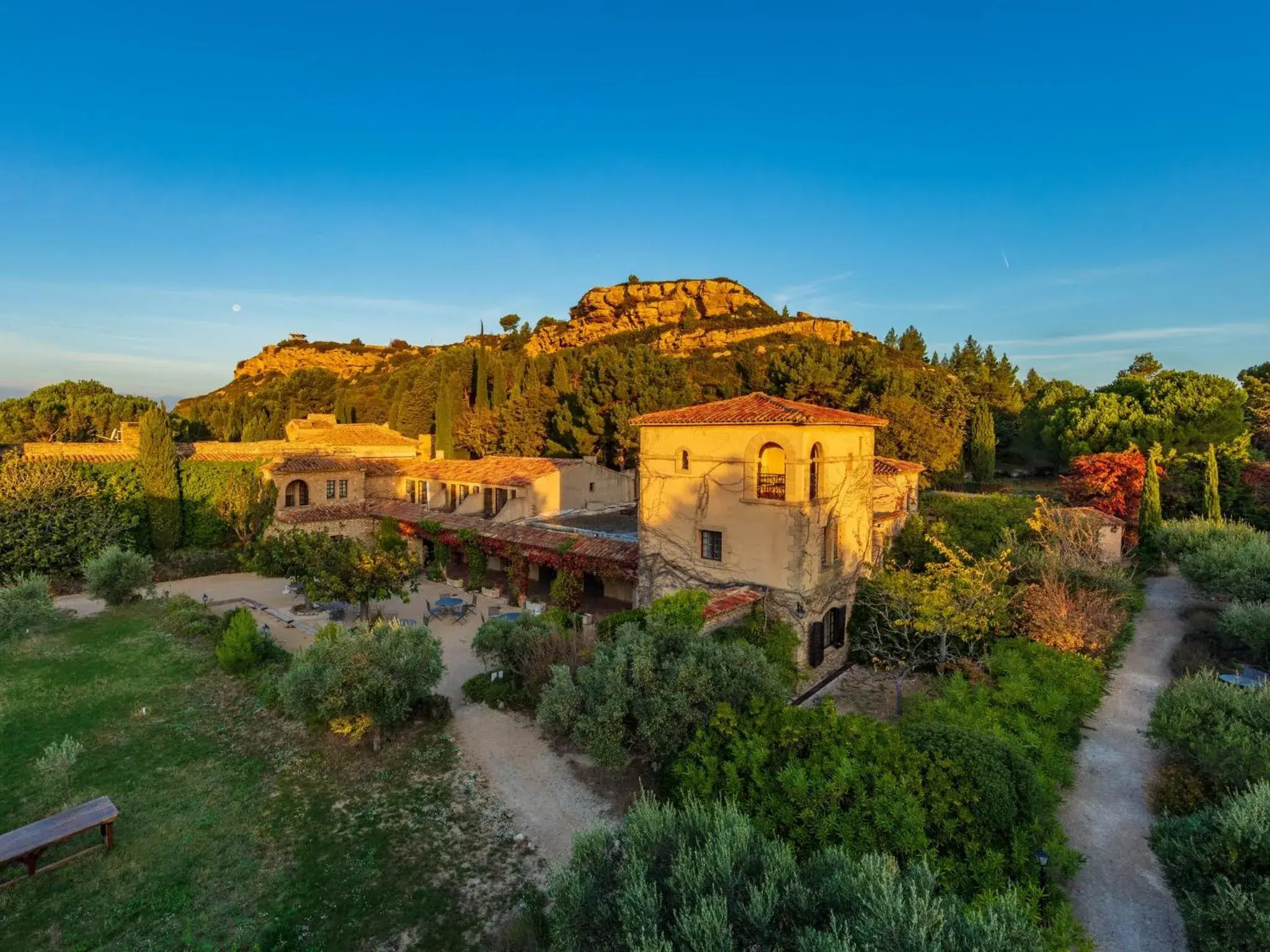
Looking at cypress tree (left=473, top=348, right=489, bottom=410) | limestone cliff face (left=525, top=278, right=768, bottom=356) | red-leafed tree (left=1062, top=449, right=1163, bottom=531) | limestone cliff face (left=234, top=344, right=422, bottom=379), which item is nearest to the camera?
red-leafed tree (left=1062, top=449, right=1163, bottom=531)

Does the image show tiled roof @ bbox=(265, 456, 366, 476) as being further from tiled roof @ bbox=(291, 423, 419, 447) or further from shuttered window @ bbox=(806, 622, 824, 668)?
shuttered window @ bbox=(806, 622, 824, 668)

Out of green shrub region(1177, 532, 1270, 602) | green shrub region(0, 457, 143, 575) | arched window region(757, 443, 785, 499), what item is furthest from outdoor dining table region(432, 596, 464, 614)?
green shrub region(1177, 532, 1270, 602)

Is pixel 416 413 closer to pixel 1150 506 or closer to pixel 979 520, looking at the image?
pixel 979 520

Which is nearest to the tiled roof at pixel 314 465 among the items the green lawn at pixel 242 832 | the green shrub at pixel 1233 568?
the green lawn at pixel 242 832

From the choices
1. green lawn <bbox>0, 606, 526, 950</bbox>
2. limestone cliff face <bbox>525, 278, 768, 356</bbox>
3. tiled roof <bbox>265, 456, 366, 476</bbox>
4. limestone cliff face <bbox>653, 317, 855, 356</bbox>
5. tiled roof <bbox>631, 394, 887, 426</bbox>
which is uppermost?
limestone cliff face <bbox>525, 278, 768, 356</bbox>

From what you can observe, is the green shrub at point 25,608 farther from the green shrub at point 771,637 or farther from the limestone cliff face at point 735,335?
the limestone cliff face at point 735,335

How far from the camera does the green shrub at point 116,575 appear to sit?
20.5 metres

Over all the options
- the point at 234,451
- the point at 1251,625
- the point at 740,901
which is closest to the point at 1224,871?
the point at 740,901

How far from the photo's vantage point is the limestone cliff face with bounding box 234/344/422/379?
112m

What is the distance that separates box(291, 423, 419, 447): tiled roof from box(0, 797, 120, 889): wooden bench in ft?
94.2

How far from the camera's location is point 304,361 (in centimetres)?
11269

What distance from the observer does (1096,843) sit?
9039 millimetres

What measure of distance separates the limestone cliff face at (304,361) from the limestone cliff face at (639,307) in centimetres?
3269

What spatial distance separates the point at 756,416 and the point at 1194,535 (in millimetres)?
18736
